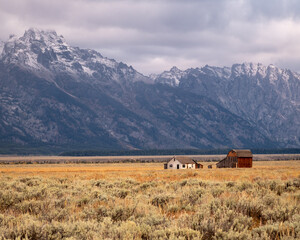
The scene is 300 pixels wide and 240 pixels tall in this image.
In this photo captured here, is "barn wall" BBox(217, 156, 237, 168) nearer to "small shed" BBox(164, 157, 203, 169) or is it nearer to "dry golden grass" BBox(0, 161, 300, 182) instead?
"small shed" BBox(164, 157, 203, 169)

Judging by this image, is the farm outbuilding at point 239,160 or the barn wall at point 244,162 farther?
the farm outbuilding at point 239,160

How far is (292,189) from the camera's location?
23.8 meters

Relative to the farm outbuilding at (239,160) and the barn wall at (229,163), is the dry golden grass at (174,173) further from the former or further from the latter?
the barn wall at (229,163)

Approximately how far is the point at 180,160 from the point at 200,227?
9254cm

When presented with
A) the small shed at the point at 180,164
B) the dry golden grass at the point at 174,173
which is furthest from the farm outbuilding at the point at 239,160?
the dry golden grass at the point at 174,173

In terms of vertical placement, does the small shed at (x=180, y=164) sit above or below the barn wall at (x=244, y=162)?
below

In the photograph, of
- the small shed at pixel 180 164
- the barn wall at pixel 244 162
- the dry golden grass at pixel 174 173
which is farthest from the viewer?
the small shed at pixel 180 164

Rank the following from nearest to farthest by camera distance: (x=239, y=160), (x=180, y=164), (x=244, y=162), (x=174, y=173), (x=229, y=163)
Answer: (x=174, y=173)
(x=244, y=162)
(x=239, y=160)
(x=229, y=163)
(x=180, y=164)

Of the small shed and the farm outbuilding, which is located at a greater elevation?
the farm outbuilding

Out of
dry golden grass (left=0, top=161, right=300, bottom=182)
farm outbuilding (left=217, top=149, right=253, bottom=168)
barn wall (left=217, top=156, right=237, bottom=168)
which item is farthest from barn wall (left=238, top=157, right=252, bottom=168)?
dry golden grass (left=0, top=161, right=300, bottom=182)

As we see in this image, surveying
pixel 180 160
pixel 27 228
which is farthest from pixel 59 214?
pixel 180 160

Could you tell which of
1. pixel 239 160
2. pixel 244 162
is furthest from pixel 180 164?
pixel 244 162

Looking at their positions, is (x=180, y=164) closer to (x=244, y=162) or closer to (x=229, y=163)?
(x=229, y=163)

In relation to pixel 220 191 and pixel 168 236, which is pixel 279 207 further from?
pixel 220 191
